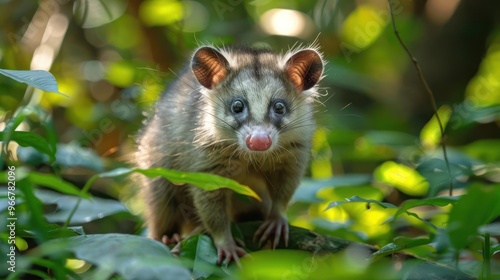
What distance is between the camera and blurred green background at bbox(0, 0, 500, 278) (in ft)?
22.7

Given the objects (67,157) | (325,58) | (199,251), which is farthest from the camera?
(325,58)

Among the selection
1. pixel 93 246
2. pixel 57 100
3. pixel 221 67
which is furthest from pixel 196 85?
pixel 57 100

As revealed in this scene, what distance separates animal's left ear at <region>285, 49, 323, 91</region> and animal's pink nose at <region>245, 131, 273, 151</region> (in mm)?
847

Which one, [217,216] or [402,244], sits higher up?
[402,244]

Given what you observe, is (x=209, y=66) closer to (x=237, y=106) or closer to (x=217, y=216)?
(x=237, y=106)

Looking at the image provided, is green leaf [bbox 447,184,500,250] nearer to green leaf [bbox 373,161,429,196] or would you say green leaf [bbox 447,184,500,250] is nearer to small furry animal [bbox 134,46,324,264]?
small furry animal [bbox 134,46,324,264]

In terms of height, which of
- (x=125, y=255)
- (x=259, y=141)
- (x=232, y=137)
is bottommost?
(x=232, y=137)

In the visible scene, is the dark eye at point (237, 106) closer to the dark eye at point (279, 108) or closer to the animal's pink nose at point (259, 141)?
the dark eye at point (279, 108)

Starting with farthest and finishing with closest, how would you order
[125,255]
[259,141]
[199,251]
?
[259,141]
[199,251]
[125,255]

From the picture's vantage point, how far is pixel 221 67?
508 cm

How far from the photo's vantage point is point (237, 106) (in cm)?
482

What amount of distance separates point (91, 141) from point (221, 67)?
3378 millimetres

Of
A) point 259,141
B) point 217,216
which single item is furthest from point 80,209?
point 259,141

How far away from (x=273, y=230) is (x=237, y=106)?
87 cm
